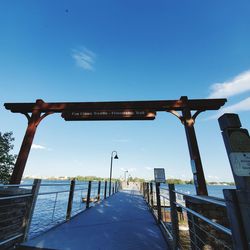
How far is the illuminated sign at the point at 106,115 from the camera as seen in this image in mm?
6527

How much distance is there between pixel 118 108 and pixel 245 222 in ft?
19.1

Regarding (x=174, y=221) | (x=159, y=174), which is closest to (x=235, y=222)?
(x=174, y=221)

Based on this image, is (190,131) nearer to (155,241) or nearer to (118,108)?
(118,108)

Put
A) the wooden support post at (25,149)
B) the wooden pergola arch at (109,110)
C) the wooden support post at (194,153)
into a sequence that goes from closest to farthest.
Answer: the wooden support post at (194,153) → the wooden support post at (25,149) → the wooden pergola arch at (109,110)

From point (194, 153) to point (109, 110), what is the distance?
11.8 feet

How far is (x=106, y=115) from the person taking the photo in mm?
6715

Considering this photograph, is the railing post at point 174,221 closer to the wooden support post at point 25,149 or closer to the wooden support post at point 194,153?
the wooden support post at point 194,153

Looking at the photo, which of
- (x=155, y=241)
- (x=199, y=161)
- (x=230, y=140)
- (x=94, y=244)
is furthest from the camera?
(x=199, y=161)

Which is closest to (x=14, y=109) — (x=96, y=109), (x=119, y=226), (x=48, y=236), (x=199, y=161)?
(x=96, y=109)

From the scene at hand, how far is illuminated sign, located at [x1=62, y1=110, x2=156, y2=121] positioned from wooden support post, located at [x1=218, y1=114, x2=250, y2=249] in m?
4.90

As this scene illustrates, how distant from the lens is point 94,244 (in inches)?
130

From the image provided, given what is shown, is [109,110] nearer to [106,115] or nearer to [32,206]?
[106,115]

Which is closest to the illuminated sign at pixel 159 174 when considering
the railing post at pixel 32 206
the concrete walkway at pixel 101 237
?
the concrete walkway at pixel 101 237

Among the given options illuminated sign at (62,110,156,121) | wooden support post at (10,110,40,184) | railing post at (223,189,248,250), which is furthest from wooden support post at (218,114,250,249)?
wooden support post at (10,110,40,184)
